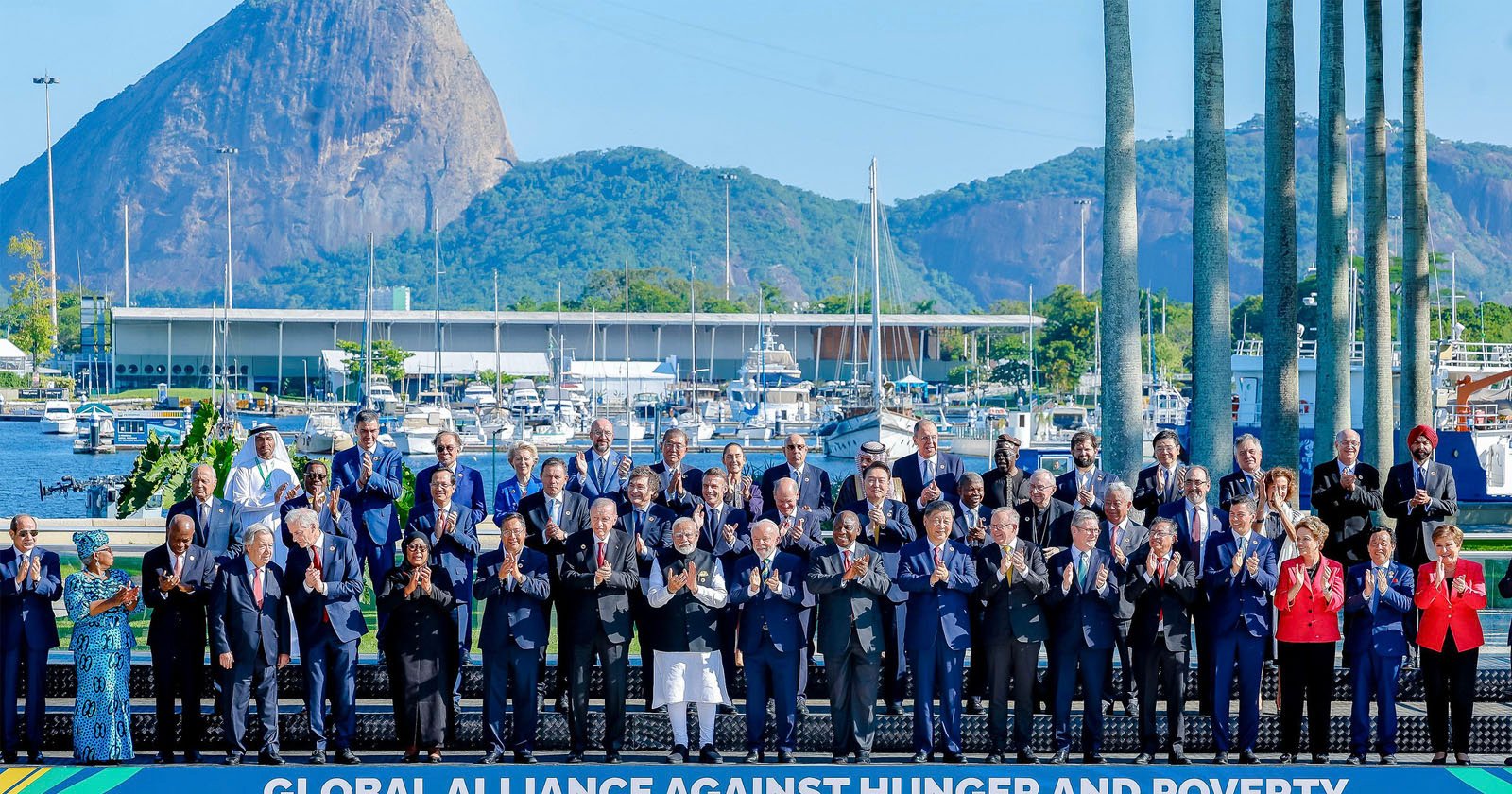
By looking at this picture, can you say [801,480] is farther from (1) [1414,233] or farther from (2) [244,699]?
(1) [1414,233]

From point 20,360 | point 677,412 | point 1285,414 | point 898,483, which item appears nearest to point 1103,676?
point 898,483

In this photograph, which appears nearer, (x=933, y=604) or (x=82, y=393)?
(x=933, y=604)

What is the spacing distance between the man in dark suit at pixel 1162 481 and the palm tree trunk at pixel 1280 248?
6044 millimetres

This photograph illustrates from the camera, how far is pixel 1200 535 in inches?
453

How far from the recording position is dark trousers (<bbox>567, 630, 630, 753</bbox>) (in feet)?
37.0

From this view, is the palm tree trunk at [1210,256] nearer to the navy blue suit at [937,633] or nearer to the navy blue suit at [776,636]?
the navy blue suit at [937,633]

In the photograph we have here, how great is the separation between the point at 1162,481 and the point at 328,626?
5.81 meters

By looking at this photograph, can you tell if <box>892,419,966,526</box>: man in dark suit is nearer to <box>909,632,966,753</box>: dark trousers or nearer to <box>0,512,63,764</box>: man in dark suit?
<box>909,632,966,753</box>: dark trousers

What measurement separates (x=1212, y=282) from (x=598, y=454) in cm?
683

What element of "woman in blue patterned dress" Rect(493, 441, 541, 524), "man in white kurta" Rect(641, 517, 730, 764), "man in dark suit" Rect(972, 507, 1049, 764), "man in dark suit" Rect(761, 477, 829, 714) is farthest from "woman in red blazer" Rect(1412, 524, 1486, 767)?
"woman in blue patterned dress" Rect(493, 441, 541, 524)

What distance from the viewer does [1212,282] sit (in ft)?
55.0

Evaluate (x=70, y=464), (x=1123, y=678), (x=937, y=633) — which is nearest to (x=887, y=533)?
(x=937, y=633)

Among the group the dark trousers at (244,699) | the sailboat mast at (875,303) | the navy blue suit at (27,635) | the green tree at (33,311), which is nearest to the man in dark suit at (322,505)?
the dark trousers at (244,699)

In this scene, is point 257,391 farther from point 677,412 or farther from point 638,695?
point 638,695
